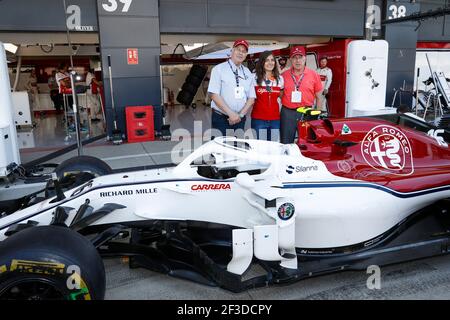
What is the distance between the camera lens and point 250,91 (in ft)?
14.9

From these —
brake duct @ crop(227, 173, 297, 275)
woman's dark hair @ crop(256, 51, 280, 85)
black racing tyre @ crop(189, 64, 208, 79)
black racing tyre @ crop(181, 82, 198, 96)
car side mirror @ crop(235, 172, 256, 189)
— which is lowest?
brake duct @ crop(227, 173, 297, 275)

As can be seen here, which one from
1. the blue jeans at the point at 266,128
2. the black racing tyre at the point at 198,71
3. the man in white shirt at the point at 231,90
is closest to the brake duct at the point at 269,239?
the man in white shirt at the point at 231,90

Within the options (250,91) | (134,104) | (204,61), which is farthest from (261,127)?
(204,61)

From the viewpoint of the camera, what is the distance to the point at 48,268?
6.77 feet

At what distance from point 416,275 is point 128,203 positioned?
84.7 inches

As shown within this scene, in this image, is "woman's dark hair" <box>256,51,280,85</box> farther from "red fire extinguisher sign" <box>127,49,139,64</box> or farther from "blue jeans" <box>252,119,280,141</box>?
"red fire extinguisher sign" <box>127,49,139,64</box>

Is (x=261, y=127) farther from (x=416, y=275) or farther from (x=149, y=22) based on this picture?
(x=149, y=22)

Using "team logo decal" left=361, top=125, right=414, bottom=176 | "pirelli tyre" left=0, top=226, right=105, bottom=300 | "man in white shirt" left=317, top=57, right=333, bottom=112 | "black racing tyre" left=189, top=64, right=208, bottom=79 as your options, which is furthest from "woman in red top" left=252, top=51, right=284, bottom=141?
"black racing tyre" left=189, top=64, right=208, bottom=79

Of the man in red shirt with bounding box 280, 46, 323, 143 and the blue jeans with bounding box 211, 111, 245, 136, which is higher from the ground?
the man in red shirt with bounding box 280, 46, 323, 143

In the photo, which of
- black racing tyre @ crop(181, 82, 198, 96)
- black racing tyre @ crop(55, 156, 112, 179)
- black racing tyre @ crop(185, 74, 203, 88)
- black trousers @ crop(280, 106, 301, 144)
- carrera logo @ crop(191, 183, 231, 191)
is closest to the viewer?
carrera logo @ crop(191, 183, 231, 191)

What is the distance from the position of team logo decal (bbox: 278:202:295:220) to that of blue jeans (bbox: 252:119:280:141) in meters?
2.27

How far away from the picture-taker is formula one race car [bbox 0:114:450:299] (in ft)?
8.38

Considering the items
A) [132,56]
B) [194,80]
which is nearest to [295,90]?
[132,56]

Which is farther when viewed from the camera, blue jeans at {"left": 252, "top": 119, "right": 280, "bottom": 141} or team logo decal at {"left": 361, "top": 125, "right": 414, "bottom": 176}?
blue jeans at {"left": 252, "top": 119, "right": 280, "bottom": 141}
